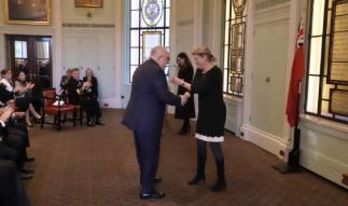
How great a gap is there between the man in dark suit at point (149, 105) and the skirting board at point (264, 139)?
2.25 metres

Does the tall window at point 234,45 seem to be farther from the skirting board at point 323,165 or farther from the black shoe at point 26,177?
the black shoe at point 26,177

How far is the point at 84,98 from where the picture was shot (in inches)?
344

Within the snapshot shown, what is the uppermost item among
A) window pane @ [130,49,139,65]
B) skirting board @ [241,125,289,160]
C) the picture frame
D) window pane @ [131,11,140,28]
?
window pane @ [131,11,140,28]

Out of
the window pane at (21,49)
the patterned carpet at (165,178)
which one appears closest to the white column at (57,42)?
the window pane at (21,49)

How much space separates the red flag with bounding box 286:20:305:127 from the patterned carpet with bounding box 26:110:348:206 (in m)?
0.74

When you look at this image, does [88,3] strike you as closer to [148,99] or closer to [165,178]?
[165,178]

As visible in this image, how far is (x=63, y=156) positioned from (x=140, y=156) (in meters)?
2.22

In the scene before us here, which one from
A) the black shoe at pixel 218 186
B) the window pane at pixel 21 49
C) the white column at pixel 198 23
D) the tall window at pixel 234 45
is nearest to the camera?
the black shoe at pixel 218 186

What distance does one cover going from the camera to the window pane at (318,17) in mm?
5004

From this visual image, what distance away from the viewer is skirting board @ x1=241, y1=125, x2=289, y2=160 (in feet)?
19.2

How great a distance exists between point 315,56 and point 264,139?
1734 millimetres

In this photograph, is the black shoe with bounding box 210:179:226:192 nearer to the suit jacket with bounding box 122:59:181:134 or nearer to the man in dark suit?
the man in dark suit

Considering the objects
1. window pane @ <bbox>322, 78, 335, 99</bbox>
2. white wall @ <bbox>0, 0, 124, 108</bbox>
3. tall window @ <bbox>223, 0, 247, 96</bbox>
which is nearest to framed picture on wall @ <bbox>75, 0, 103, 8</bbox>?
white wall @ <bbox>0, 0, 124, 108</bbox>

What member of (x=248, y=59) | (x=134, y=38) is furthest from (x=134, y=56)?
(x=248, y=59)
